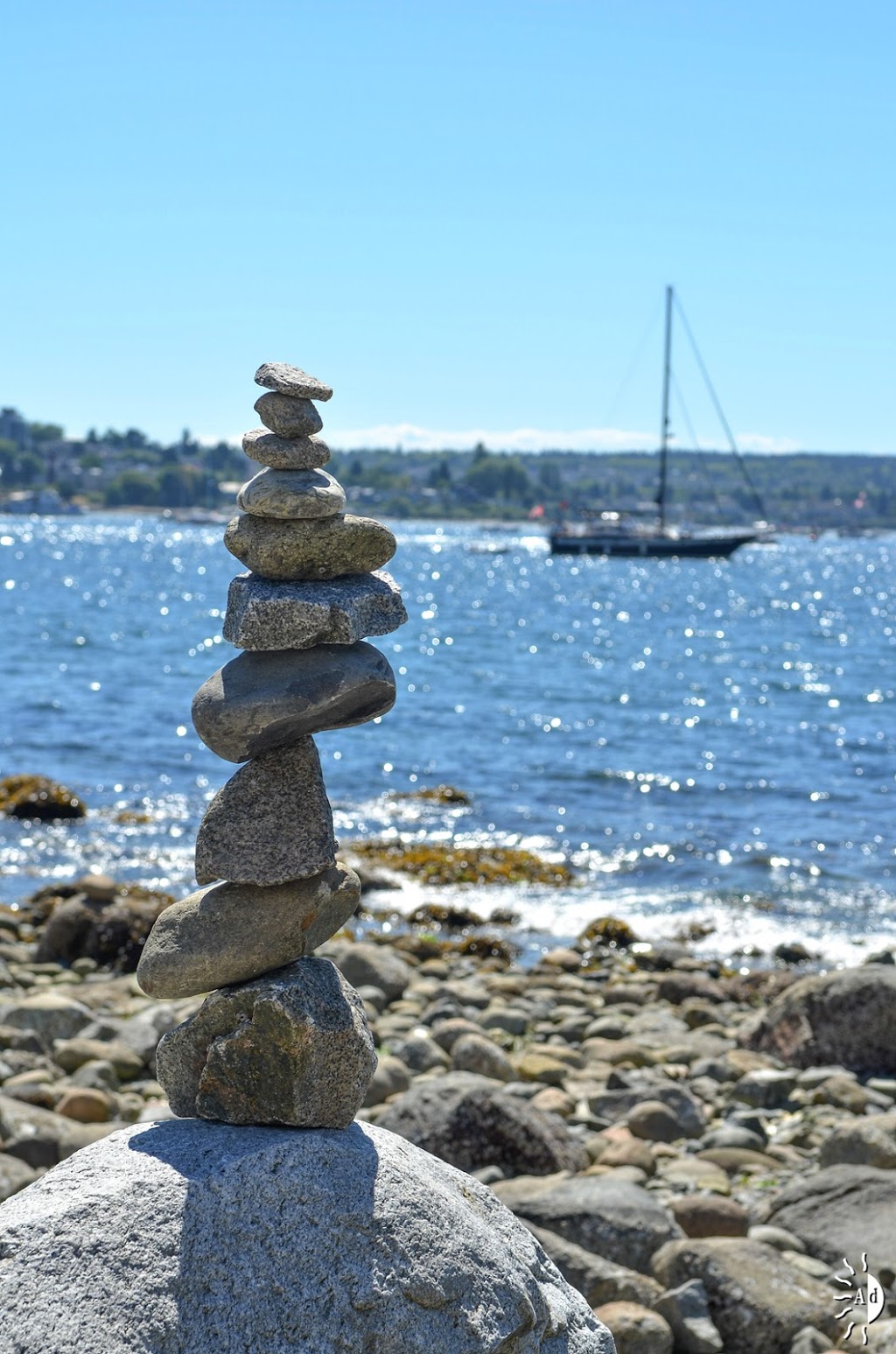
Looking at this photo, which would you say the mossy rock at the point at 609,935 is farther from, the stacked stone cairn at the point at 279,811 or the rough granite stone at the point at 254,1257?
the rough granite stone at the point at 254,1257

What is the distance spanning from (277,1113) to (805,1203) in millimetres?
4759

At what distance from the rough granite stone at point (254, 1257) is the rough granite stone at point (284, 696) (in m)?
1.40

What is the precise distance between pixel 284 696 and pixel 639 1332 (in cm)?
391

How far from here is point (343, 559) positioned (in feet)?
19.6

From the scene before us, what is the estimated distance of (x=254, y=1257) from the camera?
4961 millimetres

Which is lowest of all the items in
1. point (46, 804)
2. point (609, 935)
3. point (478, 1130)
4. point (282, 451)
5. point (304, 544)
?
point (609, 935)

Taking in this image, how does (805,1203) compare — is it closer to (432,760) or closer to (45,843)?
(45,843)

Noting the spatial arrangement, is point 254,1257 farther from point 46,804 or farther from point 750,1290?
point 46,804

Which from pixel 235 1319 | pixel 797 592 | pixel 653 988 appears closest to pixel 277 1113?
pixel 235 1319

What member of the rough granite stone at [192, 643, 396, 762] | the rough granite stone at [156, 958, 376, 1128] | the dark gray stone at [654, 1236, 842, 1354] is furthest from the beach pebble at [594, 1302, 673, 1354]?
the rough granite stone at [192, 643, 396, 762]

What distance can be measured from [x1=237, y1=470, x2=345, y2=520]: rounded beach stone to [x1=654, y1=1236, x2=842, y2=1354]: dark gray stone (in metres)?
4.58

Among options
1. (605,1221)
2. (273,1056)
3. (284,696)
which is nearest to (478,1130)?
(605,1221)

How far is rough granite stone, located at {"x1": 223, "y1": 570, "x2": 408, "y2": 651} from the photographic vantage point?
18.9ft

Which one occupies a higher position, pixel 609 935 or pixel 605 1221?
pixel 605 1221
